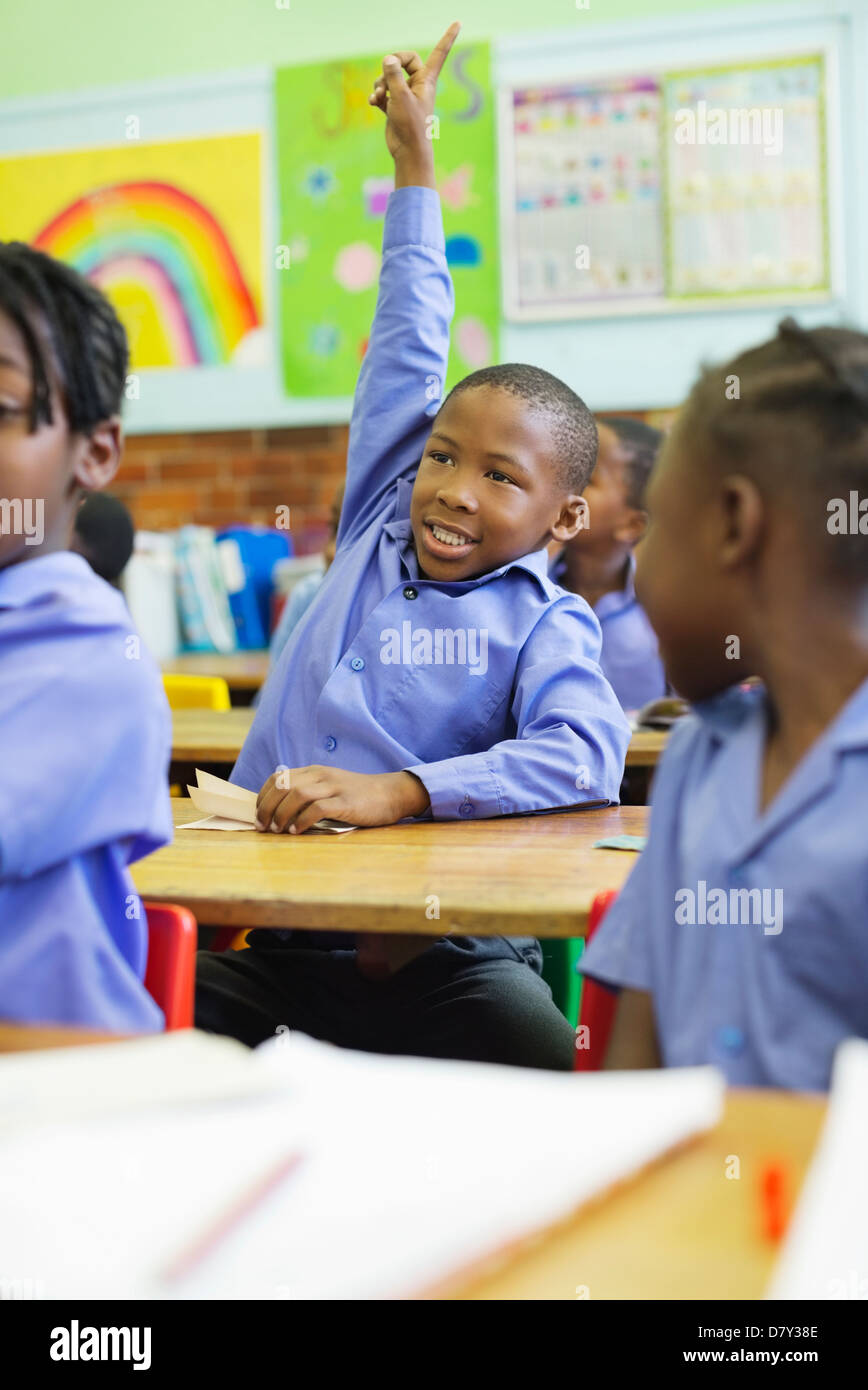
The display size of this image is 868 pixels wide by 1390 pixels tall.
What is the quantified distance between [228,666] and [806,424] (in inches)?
124

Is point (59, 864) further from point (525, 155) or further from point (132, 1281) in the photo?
point (525, 155)

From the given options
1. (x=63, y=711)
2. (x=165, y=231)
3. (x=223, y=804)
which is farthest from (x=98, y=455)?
(x=165, y=231)

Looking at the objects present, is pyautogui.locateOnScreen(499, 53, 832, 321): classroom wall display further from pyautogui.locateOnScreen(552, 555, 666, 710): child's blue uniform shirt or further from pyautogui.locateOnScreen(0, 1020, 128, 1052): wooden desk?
pyautogui.locateOnScreen(0, 1020, 128, 1052): wooden desk

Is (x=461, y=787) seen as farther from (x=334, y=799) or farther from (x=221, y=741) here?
(x=221, y=741)

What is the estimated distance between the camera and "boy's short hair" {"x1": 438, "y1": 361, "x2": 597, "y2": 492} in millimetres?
1789

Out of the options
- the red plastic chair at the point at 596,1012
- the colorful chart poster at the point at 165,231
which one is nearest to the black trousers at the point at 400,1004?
the red plastic chair at the point at 596,1012

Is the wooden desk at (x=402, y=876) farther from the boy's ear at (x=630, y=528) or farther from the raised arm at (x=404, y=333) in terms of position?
the boy's ear at (x=630, y=528)

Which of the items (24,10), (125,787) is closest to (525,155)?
(24,10)

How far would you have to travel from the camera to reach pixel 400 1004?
1534 millimetres

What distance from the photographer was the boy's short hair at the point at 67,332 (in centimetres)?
105

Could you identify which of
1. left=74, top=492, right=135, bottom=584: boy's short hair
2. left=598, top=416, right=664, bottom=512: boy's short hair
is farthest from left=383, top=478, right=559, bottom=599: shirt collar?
left=598, top=416, right=664, bottom=512: boy's short hair

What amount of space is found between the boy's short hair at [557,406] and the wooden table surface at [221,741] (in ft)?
1.42
